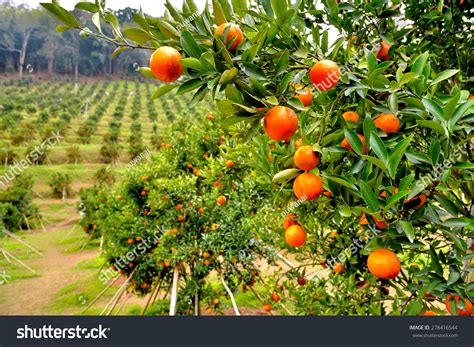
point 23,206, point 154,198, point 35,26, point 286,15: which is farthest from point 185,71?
point 35,26

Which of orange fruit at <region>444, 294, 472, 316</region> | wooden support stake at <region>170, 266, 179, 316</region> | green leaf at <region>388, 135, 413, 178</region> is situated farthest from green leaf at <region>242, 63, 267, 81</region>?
wooden support stake at <region>170, 266, 179, 316</region>

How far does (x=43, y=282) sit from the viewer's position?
26.2 ft

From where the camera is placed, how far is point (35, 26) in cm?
3181

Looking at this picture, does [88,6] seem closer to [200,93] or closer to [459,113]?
[200,93]

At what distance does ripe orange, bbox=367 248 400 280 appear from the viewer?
2.96 ft

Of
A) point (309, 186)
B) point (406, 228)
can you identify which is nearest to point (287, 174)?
point (309, 186)

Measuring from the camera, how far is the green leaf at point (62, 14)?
0.78m

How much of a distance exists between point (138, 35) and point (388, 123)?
69cm

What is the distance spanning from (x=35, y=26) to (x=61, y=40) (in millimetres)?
5277

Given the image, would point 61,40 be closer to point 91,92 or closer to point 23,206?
point 91,92

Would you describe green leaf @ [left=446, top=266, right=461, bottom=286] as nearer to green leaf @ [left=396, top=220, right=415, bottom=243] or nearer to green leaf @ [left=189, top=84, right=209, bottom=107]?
green leaf @ [left=396, top=220, right=415, bottom=243]

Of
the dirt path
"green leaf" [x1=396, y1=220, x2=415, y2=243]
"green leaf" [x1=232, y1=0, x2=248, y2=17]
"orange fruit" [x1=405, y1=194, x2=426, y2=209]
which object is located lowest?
the dirt path

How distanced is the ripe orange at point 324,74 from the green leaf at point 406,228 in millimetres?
406

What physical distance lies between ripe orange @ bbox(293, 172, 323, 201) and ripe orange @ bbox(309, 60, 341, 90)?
0.25m
